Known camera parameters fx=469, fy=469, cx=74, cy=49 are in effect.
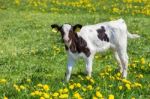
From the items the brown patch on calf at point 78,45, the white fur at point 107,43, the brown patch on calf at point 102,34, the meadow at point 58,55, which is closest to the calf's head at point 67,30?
the brown patch on calf at point 78,45

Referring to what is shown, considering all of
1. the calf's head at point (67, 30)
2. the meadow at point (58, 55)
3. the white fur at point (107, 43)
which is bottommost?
the meadow at point (58, 55)

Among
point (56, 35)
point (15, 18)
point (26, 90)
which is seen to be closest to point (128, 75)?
point (26, 90)

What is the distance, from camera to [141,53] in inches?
678

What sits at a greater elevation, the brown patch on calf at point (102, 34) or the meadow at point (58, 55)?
the brown patch on calf at point (102, 34)

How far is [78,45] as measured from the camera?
39.3ft

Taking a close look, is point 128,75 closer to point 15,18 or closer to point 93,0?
point 15,18

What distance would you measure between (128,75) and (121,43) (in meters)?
0.94

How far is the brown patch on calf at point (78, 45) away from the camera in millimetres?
11796

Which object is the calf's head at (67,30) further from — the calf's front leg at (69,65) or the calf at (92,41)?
the calf's front leg at (69,65)

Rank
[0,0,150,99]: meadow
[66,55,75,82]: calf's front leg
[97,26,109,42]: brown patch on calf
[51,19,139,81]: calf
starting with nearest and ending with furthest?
1. [0,0,150,99]: meadow
2. [51,19,139,81]: calf
3. [66,55,75,82]: calf's front leg
4. [97,26,109,42]: brown patch on calf

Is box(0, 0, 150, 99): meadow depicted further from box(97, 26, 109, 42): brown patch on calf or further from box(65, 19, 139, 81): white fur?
box(97, 26, 109, 42): brown patch on calf

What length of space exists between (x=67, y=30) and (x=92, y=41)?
4.48ft

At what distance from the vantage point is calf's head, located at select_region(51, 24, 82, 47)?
1126cm

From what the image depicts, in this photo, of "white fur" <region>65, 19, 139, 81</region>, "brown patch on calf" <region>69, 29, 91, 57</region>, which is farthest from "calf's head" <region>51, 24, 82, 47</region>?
"white fur" <region>65, 19, 139, 81</region>
